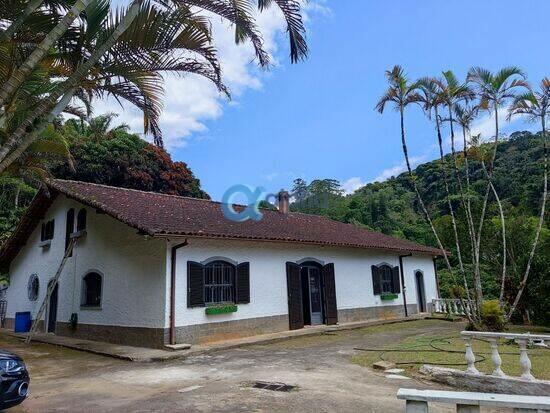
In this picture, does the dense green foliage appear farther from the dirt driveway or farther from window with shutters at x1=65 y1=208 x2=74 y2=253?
window with shutters at x1=65 y1=208 x2=74 y2=253

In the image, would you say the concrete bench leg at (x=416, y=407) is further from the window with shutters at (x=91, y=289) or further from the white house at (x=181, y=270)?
the window with shutters at (x=91, y=289)

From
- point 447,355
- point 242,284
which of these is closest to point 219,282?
point 242,284

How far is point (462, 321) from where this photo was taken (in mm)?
17219

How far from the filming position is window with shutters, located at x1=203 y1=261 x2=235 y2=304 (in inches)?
462

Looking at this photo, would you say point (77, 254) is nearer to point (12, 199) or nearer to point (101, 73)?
point (101, 73)

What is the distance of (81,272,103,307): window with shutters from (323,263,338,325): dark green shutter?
763 centimetres

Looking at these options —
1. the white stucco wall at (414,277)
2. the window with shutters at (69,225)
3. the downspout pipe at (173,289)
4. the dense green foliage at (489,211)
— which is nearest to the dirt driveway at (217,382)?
the downspout pipe at (173,289)

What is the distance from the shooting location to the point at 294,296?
14031 millimetres

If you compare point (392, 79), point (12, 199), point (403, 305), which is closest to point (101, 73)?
point (392, 79)

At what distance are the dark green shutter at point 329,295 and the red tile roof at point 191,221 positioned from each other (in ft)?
3.65

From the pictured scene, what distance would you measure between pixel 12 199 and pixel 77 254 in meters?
14.8

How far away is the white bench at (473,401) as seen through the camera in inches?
100.0

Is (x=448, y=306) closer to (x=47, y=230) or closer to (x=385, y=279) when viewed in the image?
(x=385, y=279)

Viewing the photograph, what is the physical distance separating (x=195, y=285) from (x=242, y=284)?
5.53 feet
